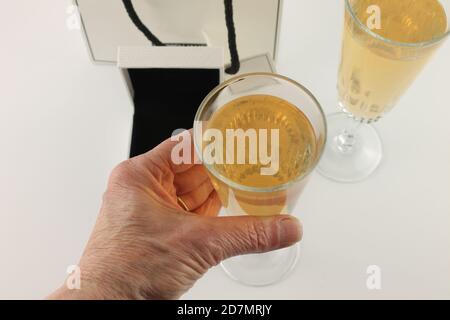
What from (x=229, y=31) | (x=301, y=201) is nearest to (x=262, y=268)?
(x=301, y=201)

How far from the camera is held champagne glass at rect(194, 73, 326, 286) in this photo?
1.46 ft

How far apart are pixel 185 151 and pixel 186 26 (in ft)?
0.62

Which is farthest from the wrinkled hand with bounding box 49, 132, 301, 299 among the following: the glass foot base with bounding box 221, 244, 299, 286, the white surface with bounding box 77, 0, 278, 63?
the white surface with bounding box 77, 0, 278, 63

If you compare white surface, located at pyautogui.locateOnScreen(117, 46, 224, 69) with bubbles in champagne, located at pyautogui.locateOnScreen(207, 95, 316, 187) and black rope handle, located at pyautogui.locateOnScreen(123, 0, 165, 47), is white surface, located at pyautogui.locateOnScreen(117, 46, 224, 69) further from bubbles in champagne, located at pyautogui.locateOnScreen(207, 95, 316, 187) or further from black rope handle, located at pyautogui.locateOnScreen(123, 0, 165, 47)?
bubbles in champagne, located at pyautogui.locateOnScreen(207, 95, 316, 187)

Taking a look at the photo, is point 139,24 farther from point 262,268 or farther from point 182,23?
point 262,268

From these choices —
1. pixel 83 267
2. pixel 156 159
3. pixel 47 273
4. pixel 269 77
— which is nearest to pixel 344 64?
pixel 269 77

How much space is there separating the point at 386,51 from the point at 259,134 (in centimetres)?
16

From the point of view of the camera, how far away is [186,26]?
63 centimetres

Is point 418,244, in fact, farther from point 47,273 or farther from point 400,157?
point 47,273

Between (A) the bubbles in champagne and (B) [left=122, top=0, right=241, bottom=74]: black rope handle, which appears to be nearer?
(A) the bubbles in champagne

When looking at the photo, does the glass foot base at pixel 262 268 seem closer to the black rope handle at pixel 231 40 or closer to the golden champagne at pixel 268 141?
the golden champagne at pixel 268 141

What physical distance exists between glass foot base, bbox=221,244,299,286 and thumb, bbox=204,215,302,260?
16 centimetres

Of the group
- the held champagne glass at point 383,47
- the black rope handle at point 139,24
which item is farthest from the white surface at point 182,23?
the held champagne glass at point 383,47

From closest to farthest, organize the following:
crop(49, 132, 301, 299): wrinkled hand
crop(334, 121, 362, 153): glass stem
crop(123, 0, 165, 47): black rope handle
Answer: crop(49, 132, 301, 299): wrinkled hand → crop(123, 0, 165, 47): black rope handle → crop(334, 121, 362, 153): glass stem
